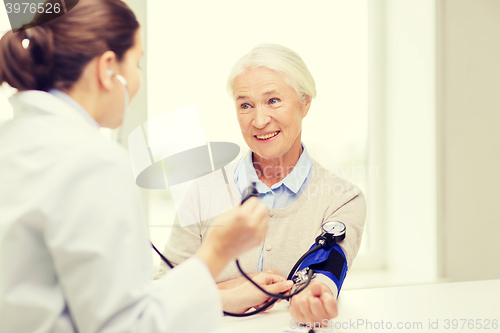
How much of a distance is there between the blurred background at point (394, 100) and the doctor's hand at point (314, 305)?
39 cm

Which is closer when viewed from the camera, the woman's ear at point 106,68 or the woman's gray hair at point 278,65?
the woman's ear at point 106,68

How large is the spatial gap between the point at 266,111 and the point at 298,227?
0.30 m

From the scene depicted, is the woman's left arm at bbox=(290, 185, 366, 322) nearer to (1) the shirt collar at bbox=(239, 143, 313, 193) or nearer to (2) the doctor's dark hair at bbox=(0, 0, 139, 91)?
(1) the shirt collar at bbox=(239, 143, 313, 193)

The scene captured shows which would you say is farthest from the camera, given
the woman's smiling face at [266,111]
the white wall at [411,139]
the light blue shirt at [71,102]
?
the white wall at [411,139]

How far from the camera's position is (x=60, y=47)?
1.43ft

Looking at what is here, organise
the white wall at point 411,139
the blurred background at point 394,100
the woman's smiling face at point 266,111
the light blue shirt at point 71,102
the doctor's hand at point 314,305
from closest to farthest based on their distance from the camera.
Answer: the light blue shirt at point 71,102, the doctor's hand at point 314,305, the woman's smiling face at point 266,111, the blurred background at point 394,100, the white wall at point 411,139

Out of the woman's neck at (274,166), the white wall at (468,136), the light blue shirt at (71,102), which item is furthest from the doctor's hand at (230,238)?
the white wall at (468,136)

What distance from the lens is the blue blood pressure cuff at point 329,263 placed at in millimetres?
756

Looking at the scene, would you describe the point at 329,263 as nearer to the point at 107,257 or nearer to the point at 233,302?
the point at 233,302

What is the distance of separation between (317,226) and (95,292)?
592mm

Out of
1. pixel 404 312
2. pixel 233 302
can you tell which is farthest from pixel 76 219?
pixel 404 312

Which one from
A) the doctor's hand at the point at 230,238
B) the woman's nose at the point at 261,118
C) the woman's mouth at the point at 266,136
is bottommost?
the doctor's hand at the point at 230,238

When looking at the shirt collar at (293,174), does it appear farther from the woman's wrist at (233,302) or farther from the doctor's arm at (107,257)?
the doctor's arm at (107,257)

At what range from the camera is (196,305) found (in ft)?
1.32
